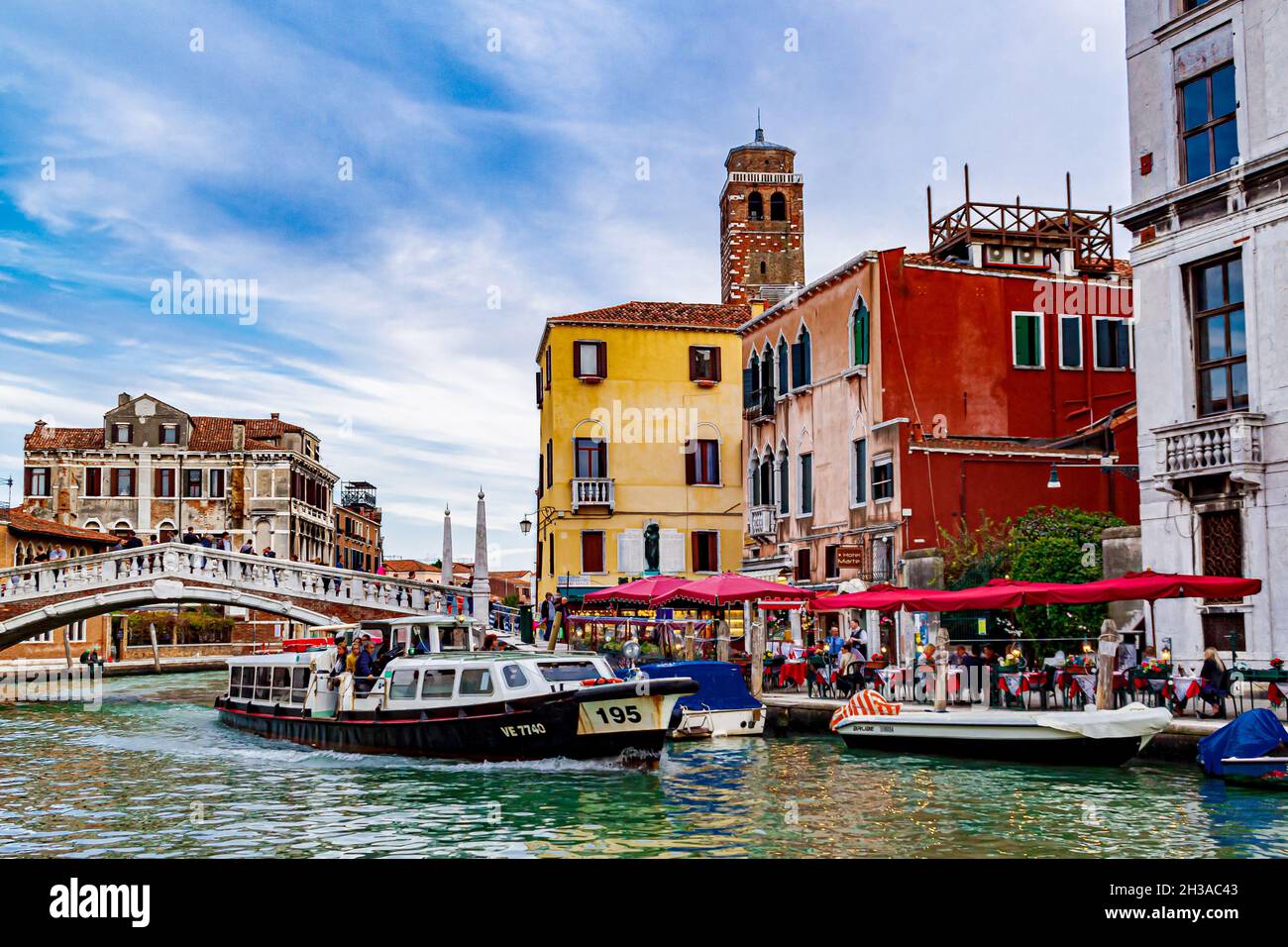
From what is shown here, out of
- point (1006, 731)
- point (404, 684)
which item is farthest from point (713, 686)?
point (1006, 731)

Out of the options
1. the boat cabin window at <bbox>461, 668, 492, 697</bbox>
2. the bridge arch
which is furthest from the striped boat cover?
the bridge arch

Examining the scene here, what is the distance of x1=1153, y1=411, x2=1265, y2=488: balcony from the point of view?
17.5 metres

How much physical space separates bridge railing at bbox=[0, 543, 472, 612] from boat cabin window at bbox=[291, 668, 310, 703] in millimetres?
8067

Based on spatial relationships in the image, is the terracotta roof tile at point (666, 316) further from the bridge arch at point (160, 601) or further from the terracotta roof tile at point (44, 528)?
the terracotta roof tile at point (44, 528)

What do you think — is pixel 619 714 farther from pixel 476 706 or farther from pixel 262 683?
pixel 262 683

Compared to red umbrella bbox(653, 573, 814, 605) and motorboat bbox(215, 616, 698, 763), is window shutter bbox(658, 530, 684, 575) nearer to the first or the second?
red umbrella bbox(653, 573, 814, 605)

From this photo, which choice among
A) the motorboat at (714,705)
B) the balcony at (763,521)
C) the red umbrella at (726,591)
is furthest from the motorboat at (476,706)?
the balcony at (763,521)

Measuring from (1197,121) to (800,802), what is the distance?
39.7ft

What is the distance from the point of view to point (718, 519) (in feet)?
127

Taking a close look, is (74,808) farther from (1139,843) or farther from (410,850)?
(1139,843)

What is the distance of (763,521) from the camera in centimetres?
3278

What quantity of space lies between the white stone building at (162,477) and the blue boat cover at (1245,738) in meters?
48.5

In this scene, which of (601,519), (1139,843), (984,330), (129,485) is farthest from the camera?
(129,485)
